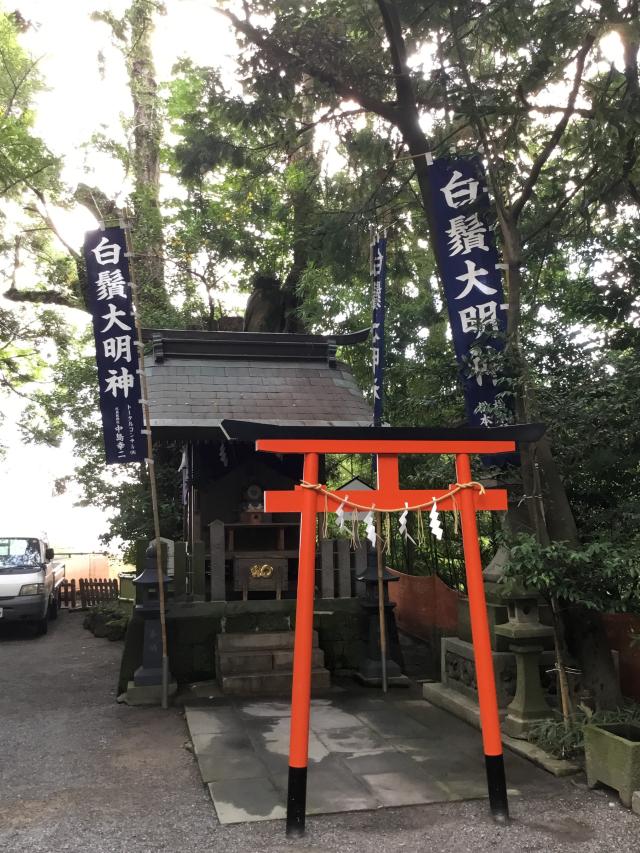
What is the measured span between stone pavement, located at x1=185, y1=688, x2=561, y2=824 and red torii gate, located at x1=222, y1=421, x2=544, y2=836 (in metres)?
0.55

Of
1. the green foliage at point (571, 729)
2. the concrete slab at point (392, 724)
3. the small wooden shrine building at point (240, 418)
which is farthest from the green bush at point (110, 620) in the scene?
the green foliage at point (571, 729)

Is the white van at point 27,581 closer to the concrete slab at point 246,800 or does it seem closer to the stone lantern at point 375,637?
the stone lantern at point 375,637

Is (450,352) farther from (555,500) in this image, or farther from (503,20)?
(503,20)

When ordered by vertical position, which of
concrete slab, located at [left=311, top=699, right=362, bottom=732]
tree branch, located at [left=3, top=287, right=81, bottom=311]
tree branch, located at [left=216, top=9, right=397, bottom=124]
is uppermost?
tree branch, located at [left=3, top=287, right=81, bottom=311]

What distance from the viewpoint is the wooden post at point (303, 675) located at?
174 inches

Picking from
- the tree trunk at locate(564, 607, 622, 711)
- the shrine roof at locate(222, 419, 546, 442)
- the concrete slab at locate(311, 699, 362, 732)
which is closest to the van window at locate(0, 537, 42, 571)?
the concrete slab at locate(311, 699, 362, 732)

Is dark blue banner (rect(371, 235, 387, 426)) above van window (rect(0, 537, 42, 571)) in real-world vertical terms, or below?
above

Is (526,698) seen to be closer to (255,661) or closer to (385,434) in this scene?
(385,434)

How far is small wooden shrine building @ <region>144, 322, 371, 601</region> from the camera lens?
886 centimetres

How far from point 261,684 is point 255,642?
0.53 m

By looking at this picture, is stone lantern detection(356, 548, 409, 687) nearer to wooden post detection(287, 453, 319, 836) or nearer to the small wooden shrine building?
the small wooden shrine building

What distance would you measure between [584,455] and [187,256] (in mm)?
11942

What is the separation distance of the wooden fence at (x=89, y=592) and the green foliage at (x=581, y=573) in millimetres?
13765

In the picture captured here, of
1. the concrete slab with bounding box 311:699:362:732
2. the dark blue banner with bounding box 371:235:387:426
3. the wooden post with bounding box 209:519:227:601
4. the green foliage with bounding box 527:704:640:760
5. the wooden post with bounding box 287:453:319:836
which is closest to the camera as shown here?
the wooden post with bounding box 287:453:319:836
